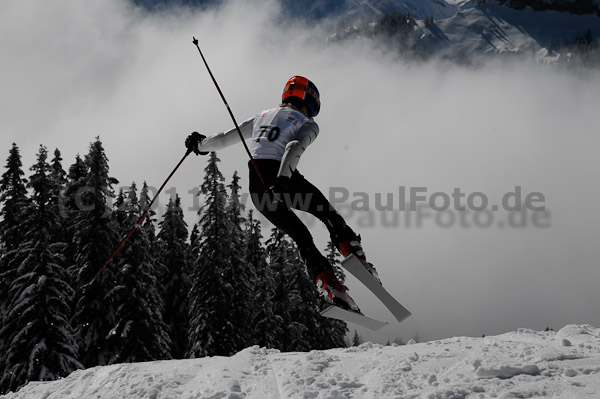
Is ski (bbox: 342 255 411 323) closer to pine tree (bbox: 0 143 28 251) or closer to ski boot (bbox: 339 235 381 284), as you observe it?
ski boot (bbox: 339 235 381 284)

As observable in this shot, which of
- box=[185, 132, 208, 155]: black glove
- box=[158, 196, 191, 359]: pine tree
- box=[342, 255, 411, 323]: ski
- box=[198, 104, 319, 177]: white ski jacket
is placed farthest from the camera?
box=[158, 196, 191, 359]: pine tree

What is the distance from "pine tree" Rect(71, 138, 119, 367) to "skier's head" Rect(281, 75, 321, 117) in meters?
18.5

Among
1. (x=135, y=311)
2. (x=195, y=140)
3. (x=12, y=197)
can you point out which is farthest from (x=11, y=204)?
(x=195, y=140)

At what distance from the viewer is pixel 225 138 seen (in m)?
7.32

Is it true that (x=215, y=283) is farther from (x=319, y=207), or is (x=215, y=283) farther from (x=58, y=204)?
(x=319, y=207)

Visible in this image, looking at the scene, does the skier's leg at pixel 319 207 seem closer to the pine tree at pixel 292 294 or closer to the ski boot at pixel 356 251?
the ski boot at pixel 356 251

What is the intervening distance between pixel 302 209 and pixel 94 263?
65.4ft

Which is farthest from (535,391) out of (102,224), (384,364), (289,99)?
(102,224)

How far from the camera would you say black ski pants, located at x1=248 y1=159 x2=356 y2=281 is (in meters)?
6.23

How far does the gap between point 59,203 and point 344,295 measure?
23016 mm

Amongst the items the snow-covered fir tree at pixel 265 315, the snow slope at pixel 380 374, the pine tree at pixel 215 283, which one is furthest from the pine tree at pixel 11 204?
the snow slope at pixel 380 374

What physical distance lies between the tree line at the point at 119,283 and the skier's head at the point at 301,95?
1141 centimetres

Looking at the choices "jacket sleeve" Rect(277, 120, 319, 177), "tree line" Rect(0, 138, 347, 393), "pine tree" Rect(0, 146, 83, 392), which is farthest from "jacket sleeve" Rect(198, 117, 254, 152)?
"pine tree" Rect(0, 146, 83, 392)

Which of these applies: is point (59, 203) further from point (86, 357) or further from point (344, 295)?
point (344, 295)
